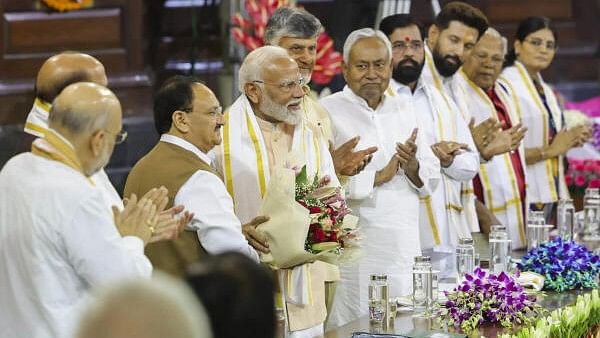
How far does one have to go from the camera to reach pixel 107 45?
7.97 metres

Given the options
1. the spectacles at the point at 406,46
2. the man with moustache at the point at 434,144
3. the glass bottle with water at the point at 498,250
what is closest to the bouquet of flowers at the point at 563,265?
the glass bottle with water at the point at 498,250

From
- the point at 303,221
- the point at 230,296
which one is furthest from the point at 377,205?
the point at 230,296

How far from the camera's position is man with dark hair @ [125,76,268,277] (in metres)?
4.16

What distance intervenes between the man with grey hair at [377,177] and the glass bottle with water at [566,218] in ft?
3.30

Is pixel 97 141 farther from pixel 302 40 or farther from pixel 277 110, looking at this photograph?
pixel 302 40

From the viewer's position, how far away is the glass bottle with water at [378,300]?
14.7ft

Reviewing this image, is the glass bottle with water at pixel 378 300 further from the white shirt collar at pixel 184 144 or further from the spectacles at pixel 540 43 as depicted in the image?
the spectacles at pixel 540 43

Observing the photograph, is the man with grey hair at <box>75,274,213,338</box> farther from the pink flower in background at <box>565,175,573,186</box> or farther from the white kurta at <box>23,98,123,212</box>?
the pink flower in background at <box>565,175,573,186</box>

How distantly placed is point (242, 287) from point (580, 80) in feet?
29.9

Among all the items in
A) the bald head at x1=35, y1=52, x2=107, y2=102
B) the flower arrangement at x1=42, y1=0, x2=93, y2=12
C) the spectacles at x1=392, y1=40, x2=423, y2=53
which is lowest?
the bald head at x1=35, y1=52, x2=107, y2=102

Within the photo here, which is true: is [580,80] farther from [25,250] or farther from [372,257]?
[25,250]

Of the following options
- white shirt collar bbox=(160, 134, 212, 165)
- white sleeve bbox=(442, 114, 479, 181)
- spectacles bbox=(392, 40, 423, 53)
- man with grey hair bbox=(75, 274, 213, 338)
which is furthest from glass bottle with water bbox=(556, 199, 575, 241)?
man with grey hair bbox=(75, 274, 213, 338)

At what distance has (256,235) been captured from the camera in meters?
4.51

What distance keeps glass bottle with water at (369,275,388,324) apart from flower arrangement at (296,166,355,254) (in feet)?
0.65
